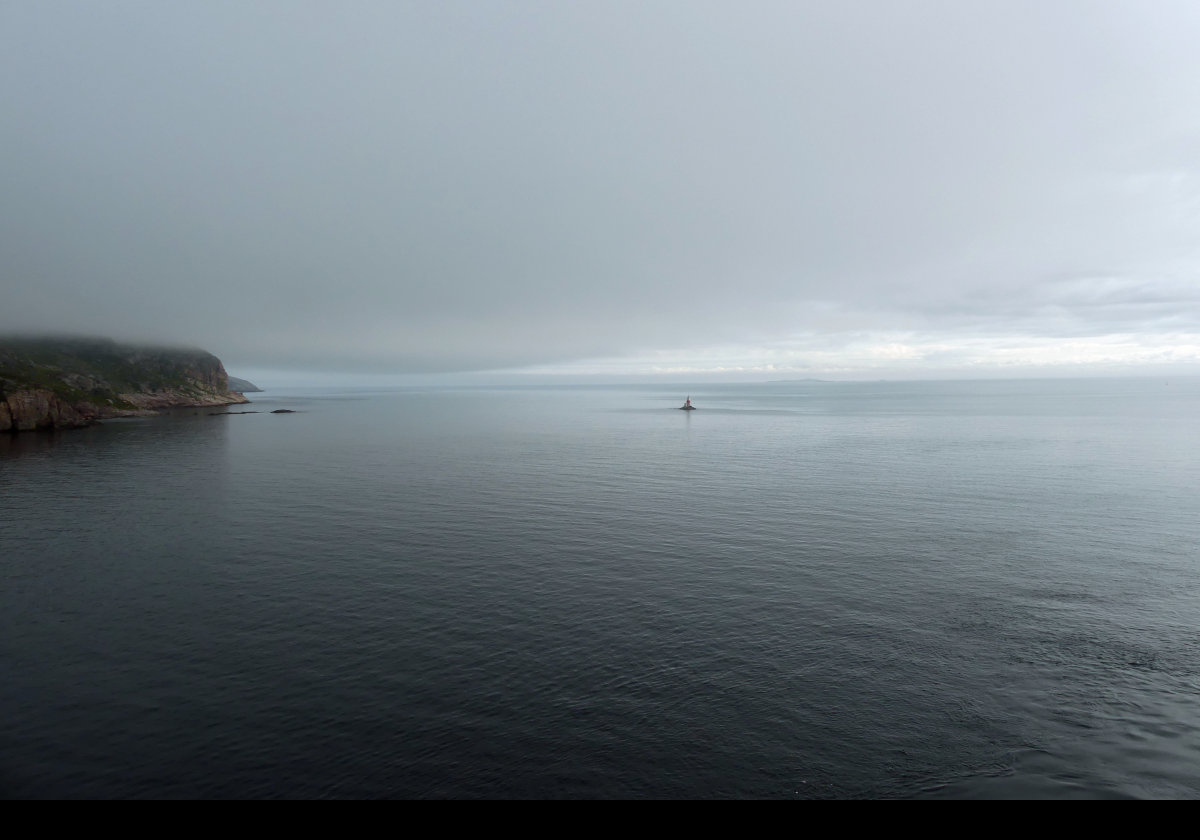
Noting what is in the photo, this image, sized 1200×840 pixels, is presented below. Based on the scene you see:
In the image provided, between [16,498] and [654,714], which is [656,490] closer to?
[654,714]

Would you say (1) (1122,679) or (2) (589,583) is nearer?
(1) (1122,679)

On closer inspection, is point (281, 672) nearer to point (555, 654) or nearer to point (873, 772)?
point (555, 654)
